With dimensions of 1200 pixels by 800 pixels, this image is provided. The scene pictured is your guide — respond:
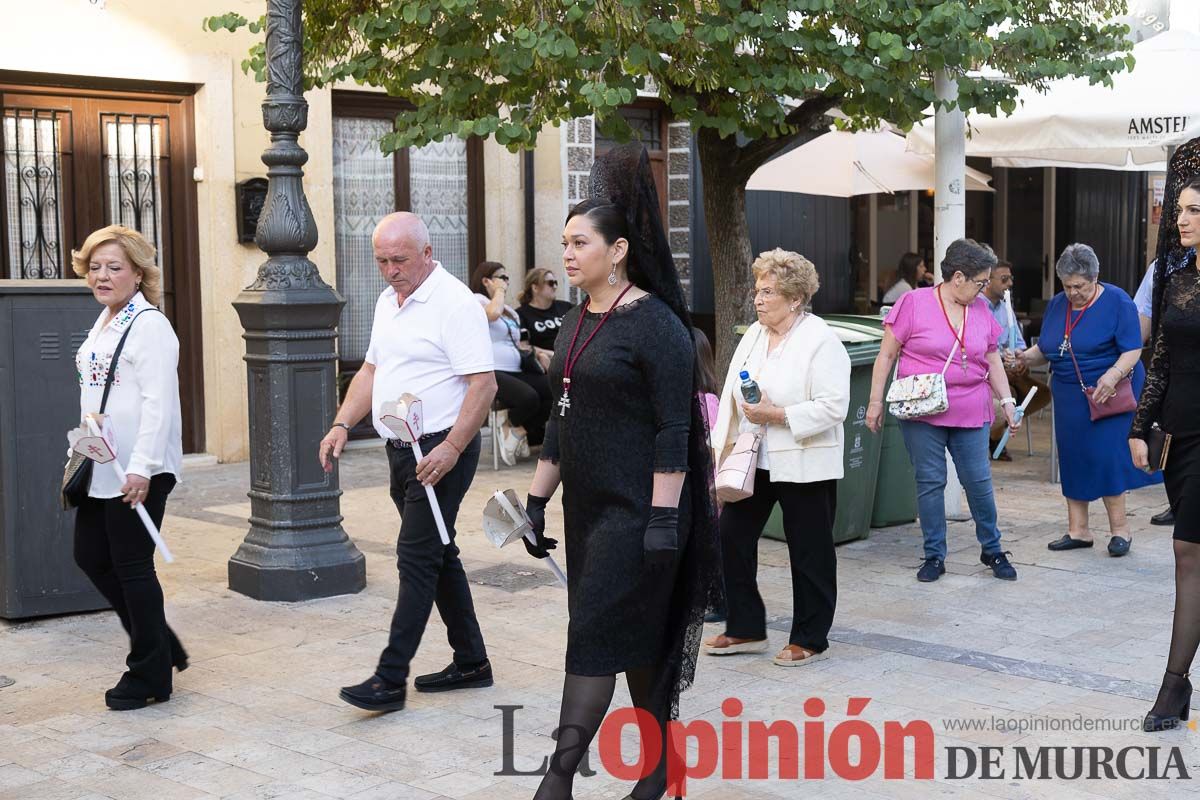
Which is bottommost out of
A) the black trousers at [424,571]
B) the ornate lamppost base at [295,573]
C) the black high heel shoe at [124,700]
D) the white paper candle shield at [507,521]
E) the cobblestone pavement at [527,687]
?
the cobblestone pavement at [527,687]

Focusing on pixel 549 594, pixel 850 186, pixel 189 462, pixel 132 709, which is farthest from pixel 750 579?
pixel 850 186

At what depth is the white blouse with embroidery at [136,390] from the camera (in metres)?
5.38

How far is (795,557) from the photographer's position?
6227 millimetres

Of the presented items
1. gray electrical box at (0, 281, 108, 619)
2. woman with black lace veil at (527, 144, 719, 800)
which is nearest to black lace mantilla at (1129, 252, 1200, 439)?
woman with black lace veil at (527, 144, 719, 800)

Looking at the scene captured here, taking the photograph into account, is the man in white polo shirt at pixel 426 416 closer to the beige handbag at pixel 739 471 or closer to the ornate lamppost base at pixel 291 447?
the beige handbag at pixel 739 471

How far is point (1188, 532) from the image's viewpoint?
511 centimetres

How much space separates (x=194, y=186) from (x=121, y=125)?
27.2 inches

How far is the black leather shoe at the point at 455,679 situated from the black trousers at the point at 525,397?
5.20m

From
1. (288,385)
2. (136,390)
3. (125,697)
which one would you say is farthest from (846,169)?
(125,697)

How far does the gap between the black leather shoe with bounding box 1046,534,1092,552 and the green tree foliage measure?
259 cm

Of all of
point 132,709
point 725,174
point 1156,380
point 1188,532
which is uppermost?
point 725,174

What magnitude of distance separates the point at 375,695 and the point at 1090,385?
477 cm

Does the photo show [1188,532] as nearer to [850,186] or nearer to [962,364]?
[962,364]

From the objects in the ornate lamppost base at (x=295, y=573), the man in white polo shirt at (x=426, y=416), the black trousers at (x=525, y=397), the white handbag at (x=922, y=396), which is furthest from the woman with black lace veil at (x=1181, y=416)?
the black trousers at (x=525, y=397)
